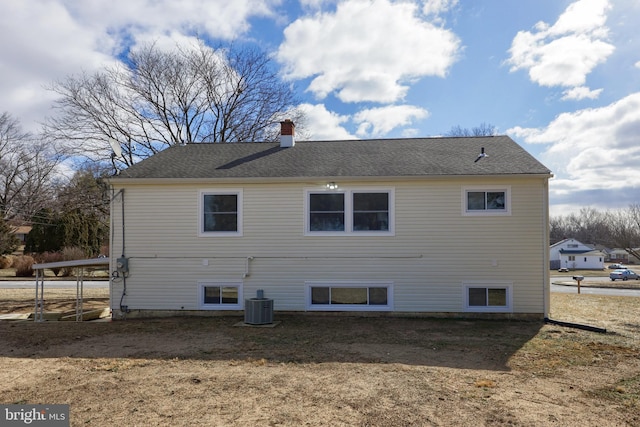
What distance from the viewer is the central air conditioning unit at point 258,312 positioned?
997 centimetres

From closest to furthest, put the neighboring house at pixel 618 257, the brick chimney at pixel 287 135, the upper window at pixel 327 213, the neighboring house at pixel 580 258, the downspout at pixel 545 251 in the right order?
1. the downspout at pixel 545 251
2. the upper window at pixel 327 213
3. the brick chimney at pixel 287 135
4. the neighboring house at pixel 580 258
5. the neighboring house at pixel 618 257

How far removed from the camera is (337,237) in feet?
35.9

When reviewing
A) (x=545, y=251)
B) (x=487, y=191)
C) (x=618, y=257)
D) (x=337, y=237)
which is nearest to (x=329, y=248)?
(x=337, y=237)

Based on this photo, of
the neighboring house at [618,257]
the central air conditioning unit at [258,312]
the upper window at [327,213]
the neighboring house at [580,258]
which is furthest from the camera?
the neighboring house at [618,257]

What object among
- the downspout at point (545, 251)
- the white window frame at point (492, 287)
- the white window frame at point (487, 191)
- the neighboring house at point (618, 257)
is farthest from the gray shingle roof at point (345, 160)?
the neighboring house at point (618, 257)

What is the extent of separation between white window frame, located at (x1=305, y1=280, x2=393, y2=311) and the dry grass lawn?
0.62 metres

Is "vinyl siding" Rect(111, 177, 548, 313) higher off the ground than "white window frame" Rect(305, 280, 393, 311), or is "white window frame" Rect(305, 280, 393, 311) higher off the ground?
"vinyl siding" Rect(111, 177, 548, 313)

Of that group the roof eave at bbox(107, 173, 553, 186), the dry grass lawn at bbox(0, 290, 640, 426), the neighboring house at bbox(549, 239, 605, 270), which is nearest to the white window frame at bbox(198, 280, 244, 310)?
the dry grass lawn at bbox(0, 290, 640, 426)

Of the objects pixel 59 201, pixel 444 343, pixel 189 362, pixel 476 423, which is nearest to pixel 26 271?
pixel 59 201

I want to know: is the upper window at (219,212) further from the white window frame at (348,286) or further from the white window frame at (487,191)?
the white window frame at (487,191)

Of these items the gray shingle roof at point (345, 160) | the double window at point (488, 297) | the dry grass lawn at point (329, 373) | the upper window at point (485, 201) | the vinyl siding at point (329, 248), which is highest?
the gray shingle roof at point (345, 160)

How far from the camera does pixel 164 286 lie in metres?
11.2

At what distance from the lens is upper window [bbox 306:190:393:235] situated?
35.9ft

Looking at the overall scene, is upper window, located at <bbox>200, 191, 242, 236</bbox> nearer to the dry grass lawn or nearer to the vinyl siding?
the vinyl siding
